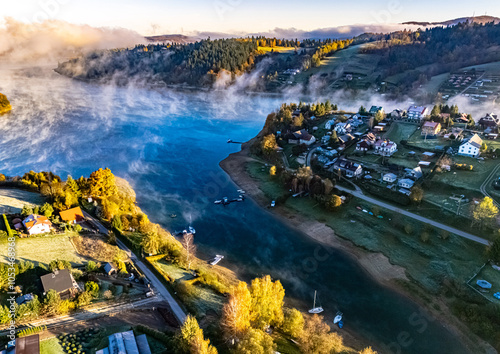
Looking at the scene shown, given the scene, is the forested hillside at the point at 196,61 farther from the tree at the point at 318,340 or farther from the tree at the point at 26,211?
the tree at the point at 318,340

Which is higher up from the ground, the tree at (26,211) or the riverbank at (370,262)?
the tree at (26,211)

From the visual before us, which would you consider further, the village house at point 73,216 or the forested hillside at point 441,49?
the forested hillside at point 441,49

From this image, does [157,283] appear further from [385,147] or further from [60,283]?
[385,147]

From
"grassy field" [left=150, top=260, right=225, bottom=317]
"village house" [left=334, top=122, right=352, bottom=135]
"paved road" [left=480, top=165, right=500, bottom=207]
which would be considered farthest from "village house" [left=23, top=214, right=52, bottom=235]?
"village house" [left=334, top=122, right=352, bottom=135]

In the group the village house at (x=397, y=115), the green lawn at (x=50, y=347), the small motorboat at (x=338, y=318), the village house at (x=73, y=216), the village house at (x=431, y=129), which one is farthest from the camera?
the village house at (x=397, y=115)

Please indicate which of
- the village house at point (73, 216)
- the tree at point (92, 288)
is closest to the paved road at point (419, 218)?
the village house at point (73, 216)

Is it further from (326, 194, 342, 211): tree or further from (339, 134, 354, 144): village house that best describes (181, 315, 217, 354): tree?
(339, 134, 354, 144): village house
